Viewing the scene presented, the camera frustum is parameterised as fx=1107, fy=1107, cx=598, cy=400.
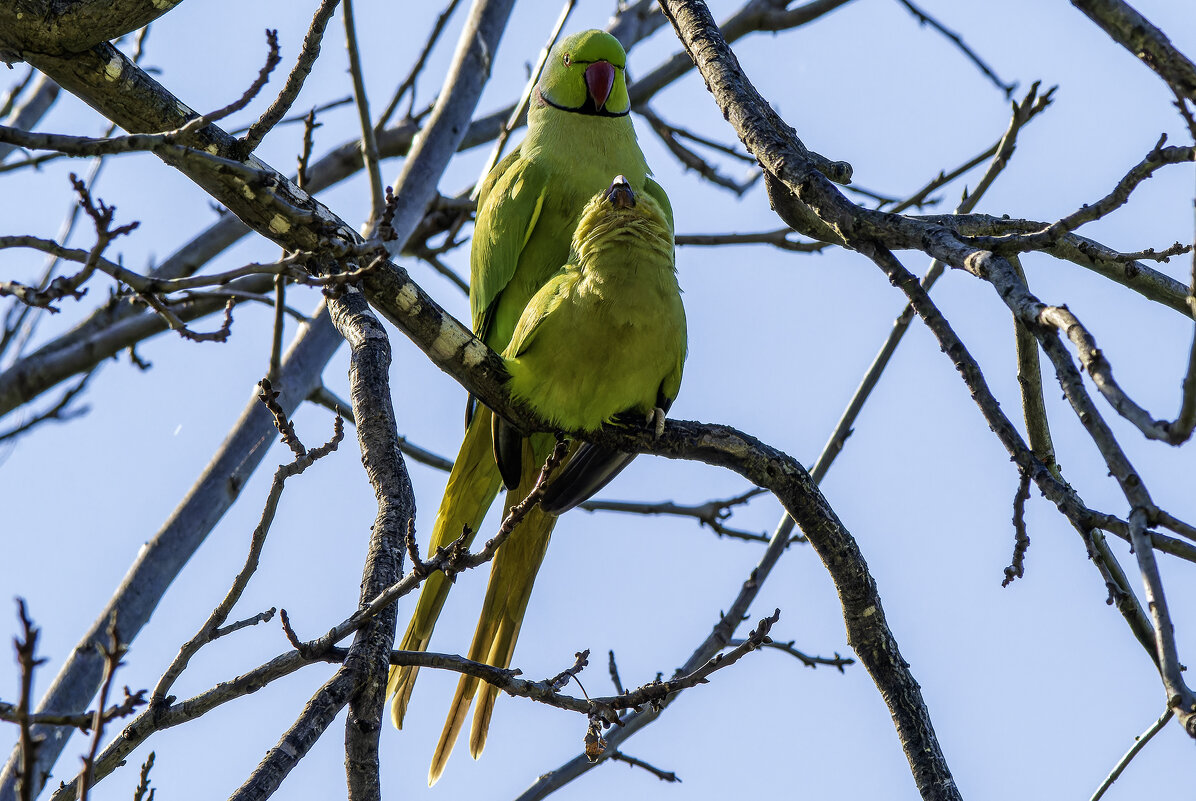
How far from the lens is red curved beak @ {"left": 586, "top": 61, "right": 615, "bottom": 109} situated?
5203mm

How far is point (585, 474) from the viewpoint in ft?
12.0

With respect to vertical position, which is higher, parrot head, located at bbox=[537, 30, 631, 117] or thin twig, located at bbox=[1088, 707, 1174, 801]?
parrot head, located at bbox=[537, 30, 631, 117]

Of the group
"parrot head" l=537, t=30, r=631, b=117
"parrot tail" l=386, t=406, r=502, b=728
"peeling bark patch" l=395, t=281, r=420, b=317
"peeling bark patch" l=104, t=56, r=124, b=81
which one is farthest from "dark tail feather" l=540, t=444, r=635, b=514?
"parrot head" l=537, t=30, r=631, b=117

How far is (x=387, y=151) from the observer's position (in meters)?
6.37

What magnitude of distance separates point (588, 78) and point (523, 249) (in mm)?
1049

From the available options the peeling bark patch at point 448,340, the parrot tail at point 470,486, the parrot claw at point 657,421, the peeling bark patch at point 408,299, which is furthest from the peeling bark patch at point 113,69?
the parrot tail at point 470,486

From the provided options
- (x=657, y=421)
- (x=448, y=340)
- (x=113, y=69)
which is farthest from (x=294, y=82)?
(x=657, y=421)

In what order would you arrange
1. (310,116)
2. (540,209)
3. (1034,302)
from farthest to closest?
1. (540,209)
2. (310,116)
3. (1034,302)

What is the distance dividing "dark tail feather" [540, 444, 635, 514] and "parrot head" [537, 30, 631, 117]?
2.15 metres

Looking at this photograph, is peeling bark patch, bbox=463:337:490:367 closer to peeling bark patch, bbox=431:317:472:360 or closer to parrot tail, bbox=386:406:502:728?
peeling bark patch, bbox=431:317:472:360

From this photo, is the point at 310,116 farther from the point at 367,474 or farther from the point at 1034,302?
the point at 1034,302

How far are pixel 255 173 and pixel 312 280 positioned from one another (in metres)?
0.23

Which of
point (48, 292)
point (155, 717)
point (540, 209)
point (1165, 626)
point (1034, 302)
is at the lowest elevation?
point (1165, 626)

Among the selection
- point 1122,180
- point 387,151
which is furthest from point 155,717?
point 387,151
